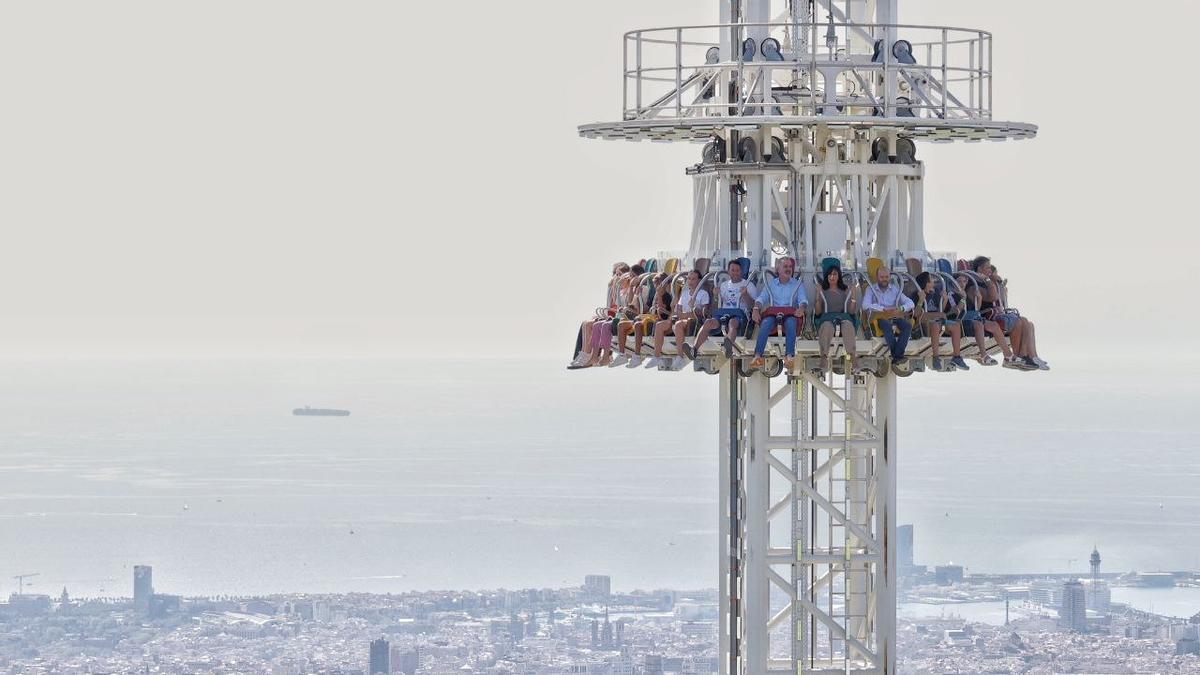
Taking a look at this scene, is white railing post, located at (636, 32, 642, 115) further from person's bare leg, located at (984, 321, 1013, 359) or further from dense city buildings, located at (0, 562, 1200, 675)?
dense city buildings, located at (0, 562, 1200, 675)

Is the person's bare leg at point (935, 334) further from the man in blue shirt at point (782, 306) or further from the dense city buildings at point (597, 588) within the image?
the dense city buildings at point (597, 588)

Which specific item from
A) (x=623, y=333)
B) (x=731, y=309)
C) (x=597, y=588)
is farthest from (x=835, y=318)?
(x=597, y=588)

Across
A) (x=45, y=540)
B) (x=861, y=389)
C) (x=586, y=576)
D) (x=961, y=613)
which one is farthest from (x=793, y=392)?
(x=45, y=540)

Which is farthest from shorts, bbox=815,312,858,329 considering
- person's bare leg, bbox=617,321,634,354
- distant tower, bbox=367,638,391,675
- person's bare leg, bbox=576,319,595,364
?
distant tower, bbox=367,638,391,675

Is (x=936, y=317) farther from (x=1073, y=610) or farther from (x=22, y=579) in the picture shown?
(x=22, y=579)

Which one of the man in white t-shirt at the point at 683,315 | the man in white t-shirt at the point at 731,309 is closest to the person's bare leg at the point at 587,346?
the man in white t-shirt at the point at 683,315

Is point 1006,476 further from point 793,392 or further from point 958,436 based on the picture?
point 793,392
